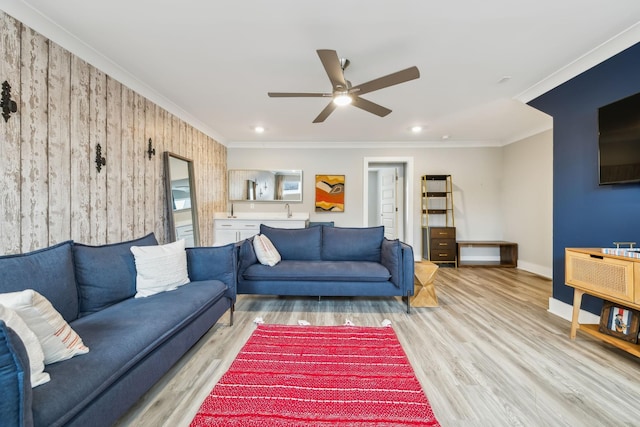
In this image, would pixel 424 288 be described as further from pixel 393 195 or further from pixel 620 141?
pixel 393 195

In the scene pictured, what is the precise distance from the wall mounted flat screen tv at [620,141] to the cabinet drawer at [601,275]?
71 centimetres

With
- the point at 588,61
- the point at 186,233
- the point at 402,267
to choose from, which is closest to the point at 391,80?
the point at 402,267

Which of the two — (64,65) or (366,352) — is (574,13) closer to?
(366,352)

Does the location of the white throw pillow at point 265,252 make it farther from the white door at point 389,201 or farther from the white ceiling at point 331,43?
the white door at point 389,201

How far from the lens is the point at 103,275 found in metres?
1.78

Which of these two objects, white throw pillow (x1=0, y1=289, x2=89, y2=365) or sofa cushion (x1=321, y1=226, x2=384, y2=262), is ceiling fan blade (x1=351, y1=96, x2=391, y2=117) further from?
white throw pillow (x1=0, y1=289, x2=89, y2=365)

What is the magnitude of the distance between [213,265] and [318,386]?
1.32 m

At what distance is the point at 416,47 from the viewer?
227cm

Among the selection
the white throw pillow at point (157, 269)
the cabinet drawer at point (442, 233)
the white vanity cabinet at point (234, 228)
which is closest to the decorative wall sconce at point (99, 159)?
the white throw pillow at point (157, 269)

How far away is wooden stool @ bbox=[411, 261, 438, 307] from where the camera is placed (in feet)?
9.34

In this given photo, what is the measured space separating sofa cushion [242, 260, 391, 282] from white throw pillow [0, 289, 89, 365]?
1736 millimetres

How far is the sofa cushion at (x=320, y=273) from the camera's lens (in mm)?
2801

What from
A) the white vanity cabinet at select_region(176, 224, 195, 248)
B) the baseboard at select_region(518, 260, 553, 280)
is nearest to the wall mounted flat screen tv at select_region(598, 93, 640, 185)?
the baseboard at select_region(518, 260, 553, 280)

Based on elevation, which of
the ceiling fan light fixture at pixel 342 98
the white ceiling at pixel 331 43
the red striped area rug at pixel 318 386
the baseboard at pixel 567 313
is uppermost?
the white ceiling at pixel 331 43
